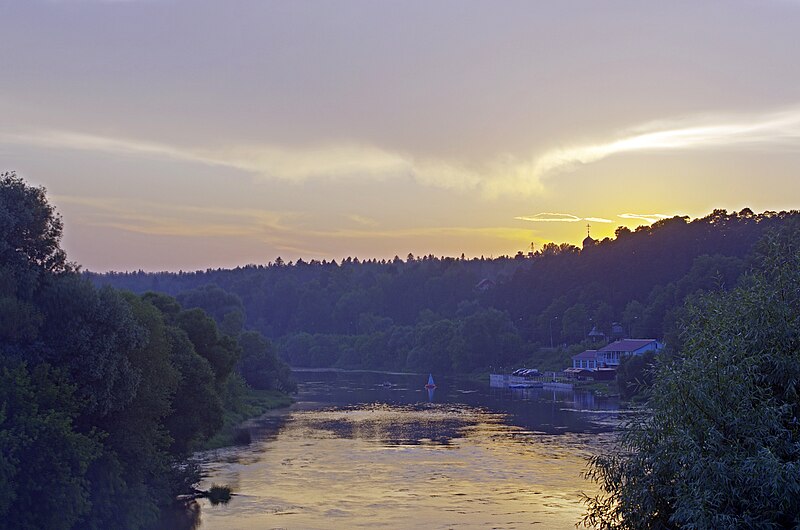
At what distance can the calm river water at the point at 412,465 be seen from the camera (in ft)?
131

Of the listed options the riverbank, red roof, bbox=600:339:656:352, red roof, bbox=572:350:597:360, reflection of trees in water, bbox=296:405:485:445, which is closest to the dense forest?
the riverbank

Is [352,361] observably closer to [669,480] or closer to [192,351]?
[192,351]

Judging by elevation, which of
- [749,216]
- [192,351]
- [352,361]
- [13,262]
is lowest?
[352,361]

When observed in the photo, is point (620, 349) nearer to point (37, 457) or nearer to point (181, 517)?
point (181, 517)

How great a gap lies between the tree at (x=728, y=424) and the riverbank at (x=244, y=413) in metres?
35.7

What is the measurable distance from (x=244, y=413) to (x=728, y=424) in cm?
6443

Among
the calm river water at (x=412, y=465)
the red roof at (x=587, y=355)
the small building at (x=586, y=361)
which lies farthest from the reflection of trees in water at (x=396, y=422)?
the red roof at (x=587, y=355)

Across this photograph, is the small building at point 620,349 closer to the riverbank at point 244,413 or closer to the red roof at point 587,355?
the red roof at point 587,355

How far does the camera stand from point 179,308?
56.0m

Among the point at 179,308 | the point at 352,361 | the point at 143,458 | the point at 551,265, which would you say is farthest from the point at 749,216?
the point at 143,458

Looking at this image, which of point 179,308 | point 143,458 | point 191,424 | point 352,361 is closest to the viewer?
point 143,458

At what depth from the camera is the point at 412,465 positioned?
177ft

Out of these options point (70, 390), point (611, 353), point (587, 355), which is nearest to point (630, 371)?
point (611, 353)

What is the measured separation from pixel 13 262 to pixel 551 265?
500 ft
